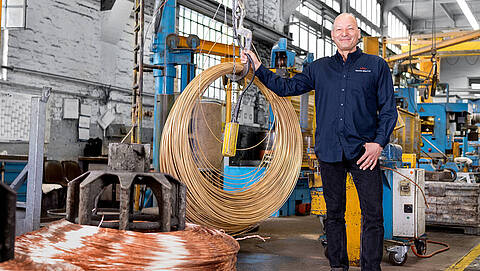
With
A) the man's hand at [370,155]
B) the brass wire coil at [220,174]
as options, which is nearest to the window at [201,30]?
the brass wire coil at [220,174]

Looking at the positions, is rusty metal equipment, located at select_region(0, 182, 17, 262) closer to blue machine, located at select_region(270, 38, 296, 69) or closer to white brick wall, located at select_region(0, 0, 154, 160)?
blue machine, located at select_region(270, 38, 296, 69)

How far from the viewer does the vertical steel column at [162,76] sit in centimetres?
504

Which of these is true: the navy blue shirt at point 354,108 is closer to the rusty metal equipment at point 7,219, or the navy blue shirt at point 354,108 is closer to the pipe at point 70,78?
the rusty metal equipment at point 7,219

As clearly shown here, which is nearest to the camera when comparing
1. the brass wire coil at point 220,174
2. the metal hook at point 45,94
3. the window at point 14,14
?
the metal hook at point 45,94

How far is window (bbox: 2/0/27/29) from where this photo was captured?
7.28 m

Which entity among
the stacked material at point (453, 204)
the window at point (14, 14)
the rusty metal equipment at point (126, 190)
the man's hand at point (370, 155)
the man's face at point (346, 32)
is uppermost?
the window at point (14, 14)

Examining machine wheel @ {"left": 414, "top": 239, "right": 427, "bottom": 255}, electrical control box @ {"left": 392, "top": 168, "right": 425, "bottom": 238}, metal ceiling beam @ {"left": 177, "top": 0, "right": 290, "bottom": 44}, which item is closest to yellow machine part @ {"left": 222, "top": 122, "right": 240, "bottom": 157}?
electrical control box @ {"left": 392, "top": 168, "right": 425, "bottom": 238}

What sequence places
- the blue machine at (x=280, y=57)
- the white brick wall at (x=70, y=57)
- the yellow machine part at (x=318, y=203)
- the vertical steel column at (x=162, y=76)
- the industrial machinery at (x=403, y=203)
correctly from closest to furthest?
the yellow machine part at (x=318, y=203)
the industrial machinery at (x=403, y=203)
the vertical steel column at (x=162, y=76)
the blue machine at (x=280, y=57)
the white brick wall at (x=70, y=57)

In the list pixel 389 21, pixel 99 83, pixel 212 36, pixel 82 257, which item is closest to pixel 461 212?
pixel 82 257

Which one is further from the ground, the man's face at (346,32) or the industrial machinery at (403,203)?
the man's face at (346,32)

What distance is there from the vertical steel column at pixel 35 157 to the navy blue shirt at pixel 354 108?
61.5 inches

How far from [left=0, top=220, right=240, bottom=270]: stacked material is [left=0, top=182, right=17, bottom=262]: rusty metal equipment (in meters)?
1.05

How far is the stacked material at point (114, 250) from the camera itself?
2.04 metres

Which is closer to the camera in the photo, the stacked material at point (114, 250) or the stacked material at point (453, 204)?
the stacked material at point (114, 250)
